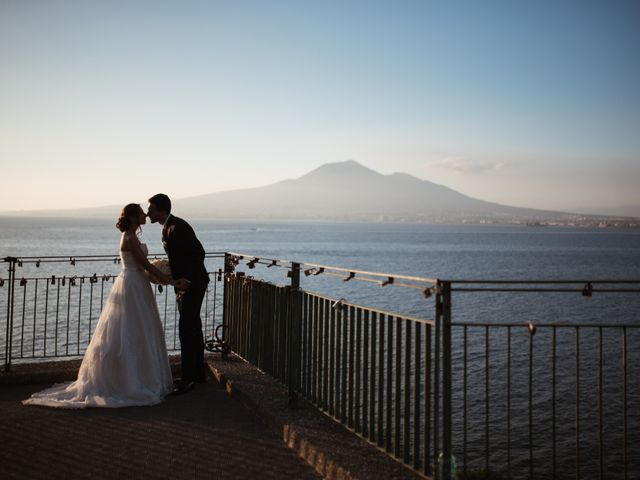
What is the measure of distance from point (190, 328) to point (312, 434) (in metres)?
2.41

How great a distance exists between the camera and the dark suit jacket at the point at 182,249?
6.75 m

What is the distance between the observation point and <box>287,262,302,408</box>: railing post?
5816 millimetres

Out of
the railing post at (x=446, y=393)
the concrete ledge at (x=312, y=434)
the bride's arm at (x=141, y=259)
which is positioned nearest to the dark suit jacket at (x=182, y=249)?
the bride's arm at (x=141, y=259)

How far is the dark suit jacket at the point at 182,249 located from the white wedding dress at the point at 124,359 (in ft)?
1.03

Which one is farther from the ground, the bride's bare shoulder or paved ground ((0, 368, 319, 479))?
the bride's bare shoulder

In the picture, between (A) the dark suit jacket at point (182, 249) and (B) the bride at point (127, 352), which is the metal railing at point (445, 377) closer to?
(A) the dark suit jacket at point (182, 249)

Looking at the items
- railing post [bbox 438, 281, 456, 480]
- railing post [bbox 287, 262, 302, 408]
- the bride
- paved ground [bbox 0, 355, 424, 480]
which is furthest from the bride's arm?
railing post [bbox 438, 281, 456, 480]

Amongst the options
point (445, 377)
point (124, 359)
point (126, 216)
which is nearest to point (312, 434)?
point (445, 377)

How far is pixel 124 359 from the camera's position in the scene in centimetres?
630

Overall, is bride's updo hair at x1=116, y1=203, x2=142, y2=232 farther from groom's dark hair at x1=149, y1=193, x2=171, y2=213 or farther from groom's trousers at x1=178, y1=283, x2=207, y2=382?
groom's trousers at x1=178, y1=283, x2=207, y2=382

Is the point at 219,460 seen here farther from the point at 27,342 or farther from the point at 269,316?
the point at 27,342

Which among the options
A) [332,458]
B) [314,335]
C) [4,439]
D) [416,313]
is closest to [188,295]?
[314,335]

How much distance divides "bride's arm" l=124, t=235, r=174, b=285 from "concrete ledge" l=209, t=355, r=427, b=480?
129 cm

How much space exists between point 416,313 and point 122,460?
24.5 meters
